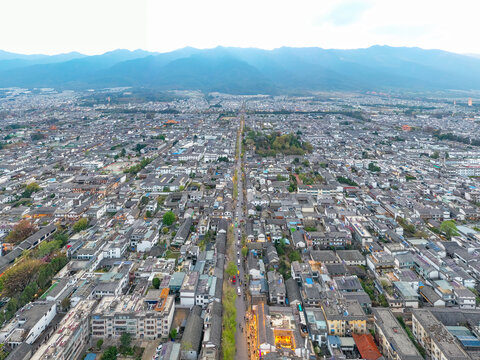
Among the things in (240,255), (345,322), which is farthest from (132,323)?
(345,322)

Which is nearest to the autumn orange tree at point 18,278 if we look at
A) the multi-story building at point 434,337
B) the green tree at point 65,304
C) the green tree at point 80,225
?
the green tree at point 65,304

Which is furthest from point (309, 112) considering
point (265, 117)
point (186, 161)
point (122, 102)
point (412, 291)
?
point (412, 291)

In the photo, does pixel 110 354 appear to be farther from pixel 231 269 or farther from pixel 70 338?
pixel 231 269

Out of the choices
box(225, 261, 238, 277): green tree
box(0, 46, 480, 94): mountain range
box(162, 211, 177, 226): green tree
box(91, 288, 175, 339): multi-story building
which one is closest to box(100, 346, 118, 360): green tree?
box(91, 288, 175, 339): multi-story building

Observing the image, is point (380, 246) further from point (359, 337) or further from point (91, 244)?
point (91, 244)

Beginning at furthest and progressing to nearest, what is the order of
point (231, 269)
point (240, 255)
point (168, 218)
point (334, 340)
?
point (168, 218)
point (240, 255)
point (231, 269)
point (334, 340)

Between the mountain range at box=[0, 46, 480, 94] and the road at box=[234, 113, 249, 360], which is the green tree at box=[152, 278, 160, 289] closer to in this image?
the road at box=[234, 113, 249, 360]
